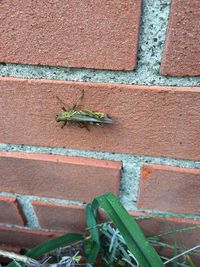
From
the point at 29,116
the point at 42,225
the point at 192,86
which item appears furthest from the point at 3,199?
the point at 192,86

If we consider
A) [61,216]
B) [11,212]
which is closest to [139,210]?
[61,216]

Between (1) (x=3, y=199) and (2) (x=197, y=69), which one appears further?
(1) (x=3, y=199)

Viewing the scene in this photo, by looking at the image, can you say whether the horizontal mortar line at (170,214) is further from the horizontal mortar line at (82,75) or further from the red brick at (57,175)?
the horizontal mortar line at (82,75)

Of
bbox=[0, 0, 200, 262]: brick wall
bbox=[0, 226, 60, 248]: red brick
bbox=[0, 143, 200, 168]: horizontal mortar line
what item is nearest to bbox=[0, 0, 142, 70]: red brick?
bbox=[0, 0, 200, 262]: brick wall

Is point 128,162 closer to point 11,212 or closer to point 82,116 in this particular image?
point 82,116

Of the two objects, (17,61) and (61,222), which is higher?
(17,61)

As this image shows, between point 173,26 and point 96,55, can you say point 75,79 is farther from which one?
point 173,26

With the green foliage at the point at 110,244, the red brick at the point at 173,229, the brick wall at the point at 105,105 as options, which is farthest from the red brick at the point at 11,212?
the red brick at the point at 173,229
